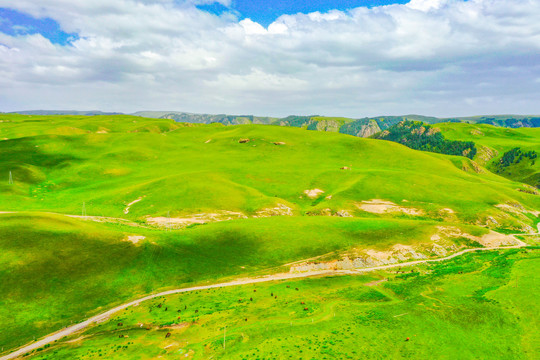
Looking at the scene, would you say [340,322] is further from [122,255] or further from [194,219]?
[194,219]

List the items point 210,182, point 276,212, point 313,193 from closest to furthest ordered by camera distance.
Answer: point 276,212 → point 210,182 → point 313,193

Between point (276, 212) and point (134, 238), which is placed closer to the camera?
point (134, 238)

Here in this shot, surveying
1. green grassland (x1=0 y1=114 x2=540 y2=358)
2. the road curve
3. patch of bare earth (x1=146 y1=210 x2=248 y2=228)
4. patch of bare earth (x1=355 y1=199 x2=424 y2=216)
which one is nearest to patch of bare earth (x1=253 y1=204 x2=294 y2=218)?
green grassland (x1=0 y1=114 x2=540 y2=358)

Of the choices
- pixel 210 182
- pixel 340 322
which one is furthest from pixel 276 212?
pixel 340 322

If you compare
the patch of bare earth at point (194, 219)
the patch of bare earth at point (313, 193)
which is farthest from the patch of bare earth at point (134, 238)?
the patch of bare earth at point (313, 193)

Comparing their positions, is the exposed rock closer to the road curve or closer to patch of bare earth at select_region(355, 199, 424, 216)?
patch of bare earth at select_region(355, 199, 424, 216)
